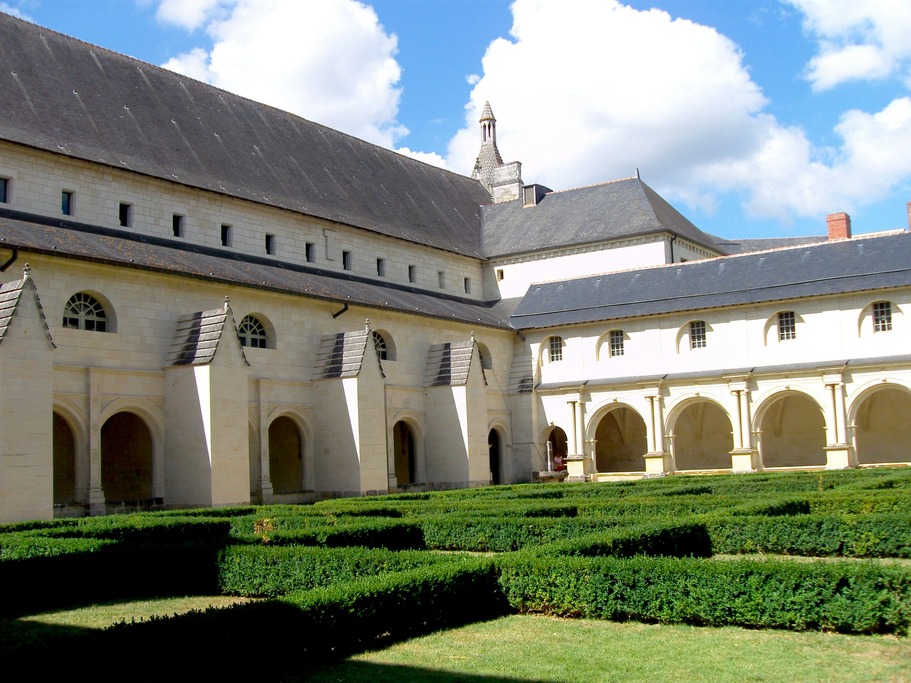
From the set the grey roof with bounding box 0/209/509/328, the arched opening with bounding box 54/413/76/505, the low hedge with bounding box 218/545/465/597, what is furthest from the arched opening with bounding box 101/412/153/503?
the low hedge with bounding box 218/545/465/597

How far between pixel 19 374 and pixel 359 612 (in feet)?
47.8

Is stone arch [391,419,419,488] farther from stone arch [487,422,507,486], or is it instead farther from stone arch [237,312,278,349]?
stone arch [237,312,278,349]

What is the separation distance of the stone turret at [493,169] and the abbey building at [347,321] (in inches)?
129

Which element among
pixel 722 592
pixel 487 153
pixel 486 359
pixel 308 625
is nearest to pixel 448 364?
pixel 486 359

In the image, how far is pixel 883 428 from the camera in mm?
35688

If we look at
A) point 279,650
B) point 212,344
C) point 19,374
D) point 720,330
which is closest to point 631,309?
point 720,330

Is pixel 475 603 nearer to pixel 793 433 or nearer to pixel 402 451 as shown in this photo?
pixel 402 451

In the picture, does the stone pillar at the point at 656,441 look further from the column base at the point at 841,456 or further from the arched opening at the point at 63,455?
the arched opening at the point at 63,455

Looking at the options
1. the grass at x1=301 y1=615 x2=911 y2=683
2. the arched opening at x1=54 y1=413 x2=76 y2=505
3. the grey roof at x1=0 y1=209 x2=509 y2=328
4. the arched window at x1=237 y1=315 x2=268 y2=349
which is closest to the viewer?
the grass at x1=301 y1=615 x2=911 y2=683

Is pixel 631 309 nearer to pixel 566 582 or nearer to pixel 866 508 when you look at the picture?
pixel 866 508

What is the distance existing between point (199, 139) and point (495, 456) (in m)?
17.4

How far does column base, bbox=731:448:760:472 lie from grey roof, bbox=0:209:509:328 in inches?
430

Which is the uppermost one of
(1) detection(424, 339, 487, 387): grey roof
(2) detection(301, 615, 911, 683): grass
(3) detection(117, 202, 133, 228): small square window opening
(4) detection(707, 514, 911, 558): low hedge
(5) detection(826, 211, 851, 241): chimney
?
(5) detection(826, 211, 851, 241): chimney

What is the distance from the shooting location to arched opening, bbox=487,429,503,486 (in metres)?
39.4
